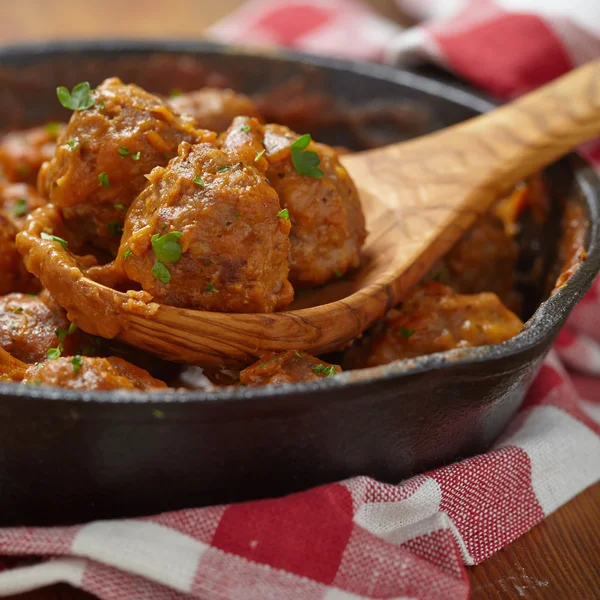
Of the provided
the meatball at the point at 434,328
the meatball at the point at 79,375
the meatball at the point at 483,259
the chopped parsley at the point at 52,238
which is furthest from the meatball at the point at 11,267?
the meatball at the point at 483,259

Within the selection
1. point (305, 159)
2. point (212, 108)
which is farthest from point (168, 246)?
point (212, 108)

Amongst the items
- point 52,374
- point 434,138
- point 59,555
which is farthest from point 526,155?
point 59,555

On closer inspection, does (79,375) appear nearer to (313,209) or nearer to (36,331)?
(36,331)

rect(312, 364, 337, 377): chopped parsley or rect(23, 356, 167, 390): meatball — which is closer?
rect(23, 356, 167, 390): meatball

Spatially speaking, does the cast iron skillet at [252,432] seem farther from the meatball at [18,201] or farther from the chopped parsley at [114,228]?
the meatball at [18,201]

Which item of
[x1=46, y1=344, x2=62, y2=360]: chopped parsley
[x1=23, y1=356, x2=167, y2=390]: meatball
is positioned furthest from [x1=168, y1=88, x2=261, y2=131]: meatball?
[x1=23, y1=356, x2=167, y2=390]: meatball

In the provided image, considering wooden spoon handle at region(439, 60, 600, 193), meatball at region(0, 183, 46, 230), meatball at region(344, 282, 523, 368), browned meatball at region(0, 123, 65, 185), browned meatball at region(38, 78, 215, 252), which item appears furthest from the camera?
browned meatball at region(0, 123, 65, 185)

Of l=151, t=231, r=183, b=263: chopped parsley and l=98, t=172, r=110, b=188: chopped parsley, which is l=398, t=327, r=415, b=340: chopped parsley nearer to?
l=151, t=231, r=183, b=263: chopped parsley
